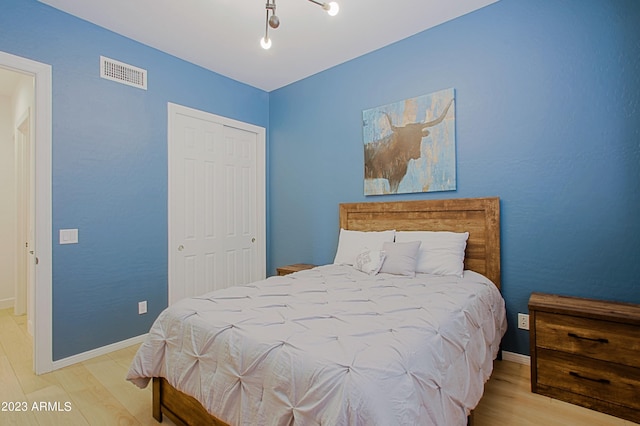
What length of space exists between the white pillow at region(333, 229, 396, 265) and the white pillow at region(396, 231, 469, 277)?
1.10 feet

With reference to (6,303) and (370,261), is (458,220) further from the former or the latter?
(6,303)

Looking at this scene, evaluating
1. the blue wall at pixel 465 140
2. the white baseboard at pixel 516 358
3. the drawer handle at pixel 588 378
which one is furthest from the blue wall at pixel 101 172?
the drawer handle at pixel 588 378

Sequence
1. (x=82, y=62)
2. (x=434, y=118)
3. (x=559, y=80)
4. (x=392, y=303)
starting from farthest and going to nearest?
(x=434, y=118), (x=82, y=62), (x=559, y=80), (x=392, y=303)

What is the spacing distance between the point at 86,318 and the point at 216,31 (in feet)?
8.82

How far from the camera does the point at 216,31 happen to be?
9.42ft

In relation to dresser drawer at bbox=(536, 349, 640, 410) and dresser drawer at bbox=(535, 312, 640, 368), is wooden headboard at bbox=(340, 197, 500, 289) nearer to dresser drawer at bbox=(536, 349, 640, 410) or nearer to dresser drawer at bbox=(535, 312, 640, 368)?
dresser drawer at bbox=(535, 312, 640, 368)

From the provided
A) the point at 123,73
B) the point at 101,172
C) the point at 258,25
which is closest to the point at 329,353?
the point at 101,172

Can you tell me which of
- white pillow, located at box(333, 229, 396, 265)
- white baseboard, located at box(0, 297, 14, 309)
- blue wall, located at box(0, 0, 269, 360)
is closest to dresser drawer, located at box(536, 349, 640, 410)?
white pillow, located at box(333, 229, 396, 265)

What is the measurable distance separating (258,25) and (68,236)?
92.0 inches

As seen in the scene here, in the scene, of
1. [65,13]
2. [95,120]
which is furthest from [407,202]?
[65,13]

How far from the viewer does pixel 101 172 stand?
9.04ft

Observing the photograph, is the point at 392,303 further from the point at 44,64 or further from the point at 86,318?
the point at 44,64

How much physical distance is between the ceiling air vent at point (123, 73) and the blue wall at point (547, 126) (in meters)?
2.26

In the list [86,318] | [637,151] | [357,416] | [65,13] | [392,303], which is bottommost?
[86,318]
